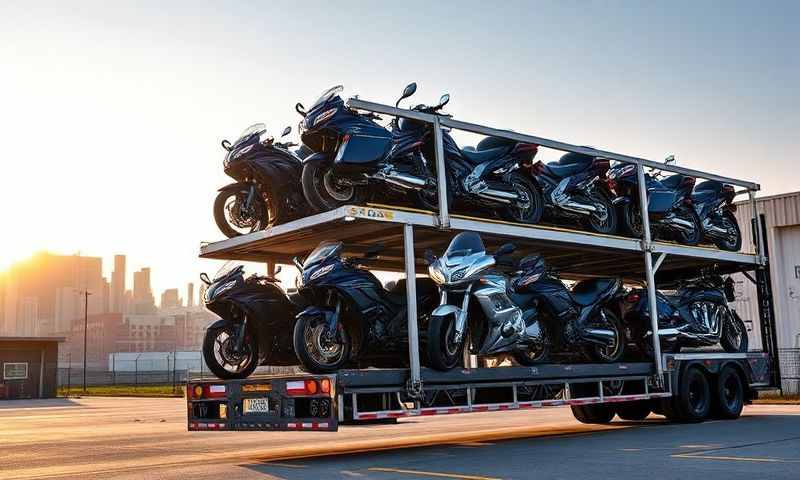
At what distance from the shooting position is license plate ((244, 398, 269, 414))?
31.9ft

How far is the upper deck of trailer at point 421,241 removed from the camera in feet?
32.3

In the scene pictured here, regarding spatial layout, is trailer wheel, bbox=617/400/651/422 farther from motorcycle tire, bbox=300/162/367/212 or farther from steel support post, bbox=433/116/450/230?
motorcycle tire, bbox=300/162/367/212

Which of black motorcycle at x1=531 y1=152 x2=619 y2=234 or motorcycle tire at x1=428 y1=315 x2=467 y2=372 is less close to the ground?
black motorcycle at x1=531 y1=152 x2=619 y2=234

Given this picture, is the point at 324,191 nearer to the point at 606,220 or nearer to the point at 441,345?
the point at 441,345

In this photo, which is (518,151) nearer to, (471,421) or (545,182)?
(545,182)

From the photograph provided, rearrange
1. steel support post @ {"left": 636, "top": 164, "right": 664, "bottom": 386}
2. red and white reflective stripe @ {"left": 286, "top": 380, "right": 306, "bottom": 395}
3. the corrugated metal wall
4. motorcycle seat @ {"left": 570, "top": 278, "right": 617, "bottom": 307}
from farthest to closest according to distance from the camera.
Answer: the corrugated metal wall, steel support post @ {"left": 636, "top": 164, "right": 664, "bottom": 386}, motorcycle seat @ {"left": 570, "top": 278, "right": 617, "bottom": 307}, red and white reflective stripe @ {"left": 286, "top": 380, "right": 306, "bottom": 395}

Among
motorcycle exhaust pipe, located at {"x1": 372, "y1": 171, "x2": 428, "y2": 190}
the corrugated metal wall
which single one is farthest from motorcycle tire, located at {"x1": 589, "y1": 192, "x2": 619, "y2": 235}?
the corrugated metal wall

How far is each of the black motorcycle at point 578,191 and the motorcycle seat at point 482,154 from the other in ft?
2.20

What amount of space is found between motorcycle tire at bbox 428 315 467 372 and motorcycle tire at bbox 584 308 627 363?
120 inches

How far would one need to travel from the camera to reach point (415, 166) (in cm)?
1050

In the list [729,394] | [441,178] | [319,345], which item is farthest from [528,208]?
[729,394]

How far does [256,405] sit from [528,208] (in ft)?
13.9

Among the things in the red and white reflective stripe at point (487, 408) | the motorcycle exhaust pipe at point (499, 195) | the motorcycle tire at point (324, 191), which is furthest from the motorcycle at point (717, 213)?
the motorcycle tire at point (324, 191)

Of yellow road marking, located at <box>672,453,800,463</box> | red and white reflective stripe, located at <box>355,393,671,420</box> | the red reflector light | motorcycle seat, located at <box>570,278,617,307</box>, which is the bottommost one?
yellow road marking, located at <box>672,453,800,463</box>
